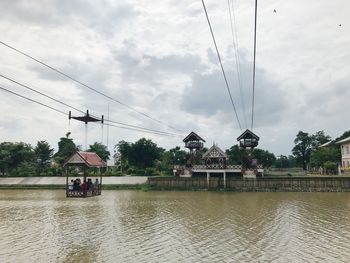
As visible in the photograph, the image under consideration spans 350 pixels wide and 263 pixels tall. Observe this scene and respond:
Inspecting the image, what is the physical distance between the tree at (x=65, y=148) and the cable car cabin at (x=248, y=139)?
140 feet

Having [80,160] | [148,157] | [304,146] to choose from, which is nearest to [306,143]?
[304,146]

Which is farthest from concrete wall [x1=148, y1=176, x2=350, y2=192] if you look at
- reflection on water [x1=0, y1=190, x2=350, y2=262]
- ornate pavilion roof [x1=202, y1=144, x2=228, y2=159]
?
reflection on water [x1=0, y1=190, x2=350, y2=262]

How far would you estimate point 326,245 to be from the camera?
738 inches

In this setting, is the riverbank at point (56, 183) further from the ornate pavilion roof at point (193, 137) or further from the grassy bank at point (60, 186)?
the ornate pavilion roof at point (193, 137)

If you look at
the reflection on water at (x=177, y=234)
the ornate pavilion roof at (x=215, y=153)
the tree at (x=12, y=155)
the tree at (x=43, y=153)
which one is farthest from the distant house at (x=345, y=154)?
the tree at (x=43, y=153)

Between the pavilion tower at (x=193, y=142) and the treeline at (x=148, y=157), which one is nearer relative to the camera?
the pavilion tower at (x=193, y=142)

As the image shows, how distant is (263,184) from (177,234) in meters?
34.1

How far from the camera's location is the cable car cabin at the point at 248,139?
6350 centimetres

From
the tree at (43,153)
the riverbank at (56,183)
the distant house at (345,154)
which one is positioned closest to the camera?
the riverbank at (56,183)

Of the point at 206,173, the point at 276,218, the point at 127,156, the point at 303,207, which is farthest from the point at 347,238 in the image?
the point at 127,156

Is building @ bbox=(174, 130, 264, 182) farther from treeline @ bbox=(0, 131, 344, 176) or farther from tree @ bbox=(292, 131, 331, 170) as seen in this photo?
tree @ bbox=(292, 131, 331, 170)

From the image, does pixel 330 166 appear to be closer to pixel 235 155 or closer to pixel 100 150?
pixel 235 155

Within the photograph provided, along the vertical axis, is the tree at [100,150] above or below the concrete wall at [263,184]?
above

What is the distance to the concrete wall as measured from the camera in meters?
50.5
